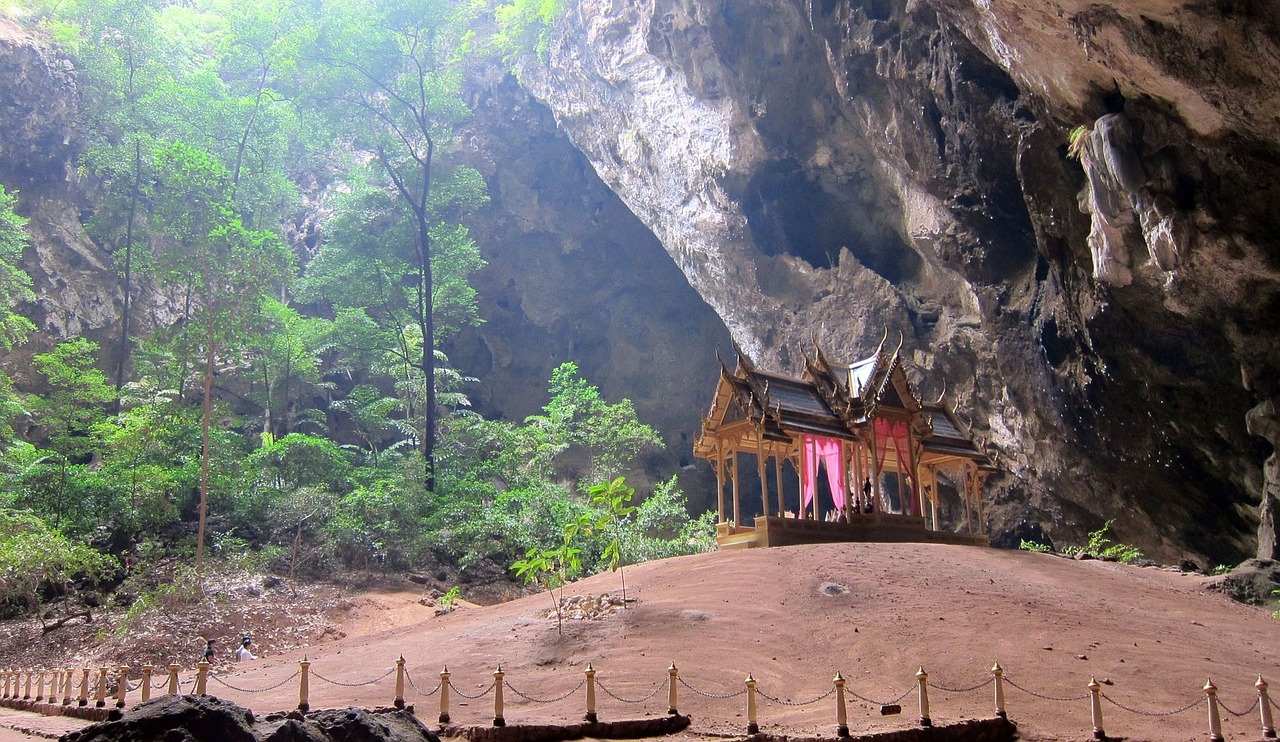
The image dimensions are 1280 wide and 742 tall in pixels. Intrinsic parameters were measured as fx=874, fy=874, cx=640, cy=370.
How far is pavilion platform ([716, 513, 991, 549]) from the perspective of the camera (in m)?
16.9

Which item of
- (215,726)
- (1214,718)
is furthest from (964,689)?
(215,726)

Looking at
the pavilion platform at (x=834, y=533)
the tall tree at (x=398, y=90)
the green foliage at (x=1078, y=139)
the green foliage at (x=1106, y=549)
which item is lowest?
the green foliage at (x=1106, y=549)

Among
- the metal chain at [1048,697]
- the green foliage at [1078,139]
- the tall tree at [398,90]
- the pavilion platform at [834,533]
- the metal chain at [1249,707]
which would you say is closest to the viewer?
the metal chain at [1249,707]

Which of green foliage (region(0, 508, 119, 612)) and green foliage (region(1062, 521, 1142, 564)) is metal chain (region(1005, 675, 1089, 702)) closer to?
green foliage (region(1062, 521, 1142, 564))

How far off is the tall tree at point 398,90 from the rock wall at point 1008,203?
192 inches

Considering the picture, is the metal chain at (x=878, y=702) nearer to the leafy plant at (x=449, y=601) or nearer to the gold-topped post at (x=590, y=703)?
the gold-topped post at (x=590, y=703)

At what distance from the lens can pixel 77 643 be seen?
60.7ft

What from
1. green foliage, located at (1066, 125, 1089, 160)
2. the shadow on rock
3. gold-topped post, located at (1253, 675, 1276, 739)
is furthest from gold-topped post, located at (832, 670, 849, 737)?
green foliage, located at (1066, 125, 1089, 160)

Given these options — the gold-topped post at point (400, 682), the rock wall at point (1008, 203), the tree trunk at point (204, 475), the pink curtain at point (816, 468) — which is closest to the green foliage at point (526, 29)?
the rock wall at point (1008, 203)

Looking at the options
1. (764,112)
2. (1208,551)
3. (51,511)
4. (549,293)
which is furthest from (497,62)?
(1208,551)

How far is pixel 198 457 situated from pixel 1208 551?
27001 millimetres

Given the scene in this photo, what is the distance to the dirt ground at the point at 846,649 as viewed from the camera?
30.6 feet

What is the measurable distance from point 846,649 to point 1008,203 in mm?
13877

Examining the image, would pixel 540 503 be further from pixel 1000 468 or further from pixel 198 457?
pixel 1000 468
